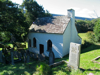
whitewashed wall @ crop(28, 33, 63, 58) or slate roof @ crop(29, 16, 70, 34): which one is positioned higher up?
slate roof @ crop(29, 16, 70, 34)

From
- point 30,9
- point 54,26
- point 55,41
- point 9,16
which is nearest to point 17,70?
point 55,41

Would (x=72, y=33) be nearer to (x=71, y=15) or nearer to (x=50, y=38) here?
(x=71, y=15)

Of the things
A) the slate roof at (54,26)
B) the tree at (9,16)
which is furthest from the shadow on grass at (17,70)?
the slate roof at (54,26)

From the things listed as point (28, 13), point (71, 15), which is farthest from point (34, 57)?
point (28, 13)

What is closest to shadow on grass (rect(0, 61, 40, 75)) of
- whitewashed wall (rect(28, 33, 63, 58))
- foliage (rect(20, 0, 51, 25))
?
whitewashed wall (rect(28, 33, 63, 58))

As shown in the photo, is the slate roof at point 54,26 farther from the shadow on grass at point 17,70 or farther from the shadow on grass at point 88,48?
the shadow on grass at point 17,70

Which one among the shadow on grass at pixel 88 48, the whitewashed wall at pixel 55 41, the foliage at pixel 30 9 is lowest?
the shadow on grass at pixel 88 48

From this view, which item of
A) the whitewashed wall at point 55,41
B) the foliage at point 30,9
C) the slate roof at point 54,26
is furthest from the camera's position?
the foliage at point 30,9

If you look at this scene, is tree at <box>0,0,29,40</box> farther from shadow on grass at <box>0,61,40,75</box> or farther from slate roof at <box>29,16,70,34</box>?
shadow on grass at <box>0,61,40,75</box>

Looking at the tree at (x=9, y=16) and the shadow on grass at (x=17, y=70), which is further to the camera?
the tree at (x=9, y=16)

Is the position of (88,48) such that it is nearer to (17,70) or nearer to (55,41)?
(55,41)

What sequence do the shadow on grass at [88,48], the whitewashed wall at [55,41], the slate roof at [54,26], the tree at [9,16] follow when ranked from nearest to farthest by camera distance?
1. the tree at [9,16]
2. the whitewashed wall at [55,41]
3. the slate roof at [54,26]
4. the shadow on grass at [88,48]

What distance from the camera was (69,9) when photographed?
52.7 feet

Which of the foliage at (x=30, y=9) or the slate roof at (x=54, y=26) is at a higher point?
the foliage at (x=30, y=9)
